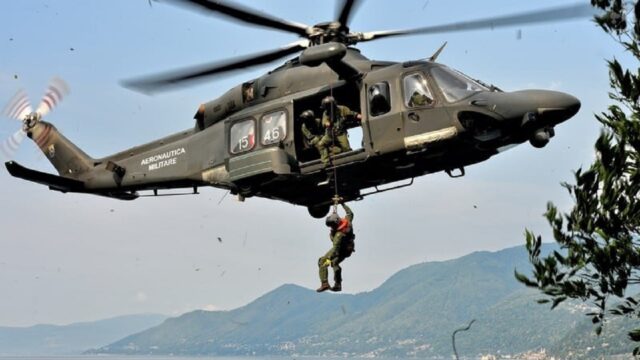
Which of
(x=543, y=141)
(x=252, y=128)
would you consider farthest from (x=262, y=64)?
(x=543, y=141)

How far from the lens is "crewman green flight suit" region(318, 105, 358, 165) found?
60.2 feet

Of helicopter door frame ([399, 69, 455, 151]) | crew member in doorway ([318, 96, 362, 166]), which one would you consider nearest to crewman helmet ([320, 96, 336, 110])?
crew member in doorway ([318, 96, 362, 166])

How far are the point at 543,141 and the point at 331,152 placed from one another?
471 cm

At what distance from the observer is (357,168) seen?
18391mm

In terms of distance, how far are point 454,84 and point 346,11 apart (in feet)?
9.64

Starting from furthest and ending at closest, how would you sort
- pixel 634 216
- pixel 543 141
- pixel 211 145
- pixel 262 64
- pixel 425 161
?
1. pixel 211 145
2. pixel 262 64
3. pixel 425 161
4. pixel 543 141
5. pixel 634 216

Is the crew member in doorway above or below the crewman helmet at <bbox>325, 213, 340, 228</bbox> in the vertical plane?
above

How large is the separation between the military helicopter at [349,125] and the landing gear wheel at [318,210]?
0.04 metres

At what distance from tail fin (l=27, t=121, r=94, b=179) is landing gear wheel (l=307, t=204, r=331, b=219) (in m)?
8.51

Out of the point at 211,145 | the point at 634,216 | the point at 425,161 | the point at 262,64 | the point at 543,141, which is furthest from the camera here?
the point at 211,145

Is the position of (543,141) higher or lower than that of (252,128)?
lower

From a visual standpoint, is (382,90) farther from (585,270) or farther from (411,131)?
(585,270)

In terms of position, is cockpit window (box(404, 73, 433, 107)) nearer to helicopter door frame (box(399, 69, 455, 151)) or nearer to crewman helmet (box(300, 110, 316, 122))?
helicopter door frame (box(399, 69, 455, 151))

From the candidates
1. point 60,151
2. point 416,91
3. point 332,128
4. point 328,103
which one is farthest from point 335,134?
point 60,151
